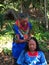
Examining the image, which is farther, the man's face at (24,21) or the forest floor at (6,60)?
the forest floor at (6,60)

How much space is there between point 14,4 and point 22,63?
63.5ft

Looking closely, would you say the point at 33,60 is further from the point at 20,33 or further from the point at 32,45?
the point at 20,33

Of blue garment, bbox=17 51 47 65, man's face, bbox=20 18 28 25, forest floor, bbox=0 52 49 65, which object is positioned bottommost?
forest floor, bbox=0 52 49 65

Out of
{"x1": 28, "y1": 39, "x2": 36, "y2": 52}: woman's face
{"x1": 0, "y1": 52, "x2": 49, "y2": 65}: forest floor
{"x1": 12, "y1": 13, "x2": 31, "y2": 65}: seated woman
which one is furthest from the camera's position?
{"x1": 0, "y1": 52, "x2": 49, "y2": 65}: forest floor

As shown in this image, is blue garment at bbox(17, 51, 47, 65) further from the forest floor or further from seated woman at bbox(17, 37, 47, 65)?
the forest floor

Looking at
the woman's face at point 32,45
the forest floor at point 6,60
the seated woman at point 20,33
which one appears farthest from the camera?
the forest floor at point 6,60

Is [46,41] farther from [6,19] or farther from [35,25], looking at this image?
[6,19]

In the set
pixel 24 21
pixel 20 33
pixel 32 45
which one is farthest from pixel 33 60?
pixel 24 21

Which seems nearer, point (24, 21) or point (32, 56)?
point (32, 56)

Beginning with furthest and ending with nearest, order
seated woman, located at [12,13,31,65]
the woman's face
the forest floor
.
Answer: the forest floor, seated woman, located at [12,13,31,65], the woman's face

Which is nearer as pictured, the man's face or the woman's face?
the woman's face

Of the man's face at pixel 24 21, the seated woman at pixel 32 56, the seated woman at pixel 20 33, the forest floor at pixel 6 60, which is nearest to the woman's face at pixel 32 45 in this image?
the seated woman at pixel 32 56

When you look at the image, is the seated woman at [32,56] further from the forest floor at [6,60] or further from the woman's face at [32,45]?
the forest floor at [6,60]

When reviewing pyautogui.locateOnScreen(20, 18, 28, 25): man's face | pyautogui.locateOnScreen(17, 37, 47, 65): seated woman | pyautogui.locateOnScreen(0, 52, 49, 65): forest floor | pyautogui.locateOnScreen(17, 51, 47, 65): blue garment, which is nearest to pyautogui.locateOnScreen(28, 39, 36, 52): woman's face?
pyautogui.locateOnScreen(17, 37, 47, 65): seated woman
